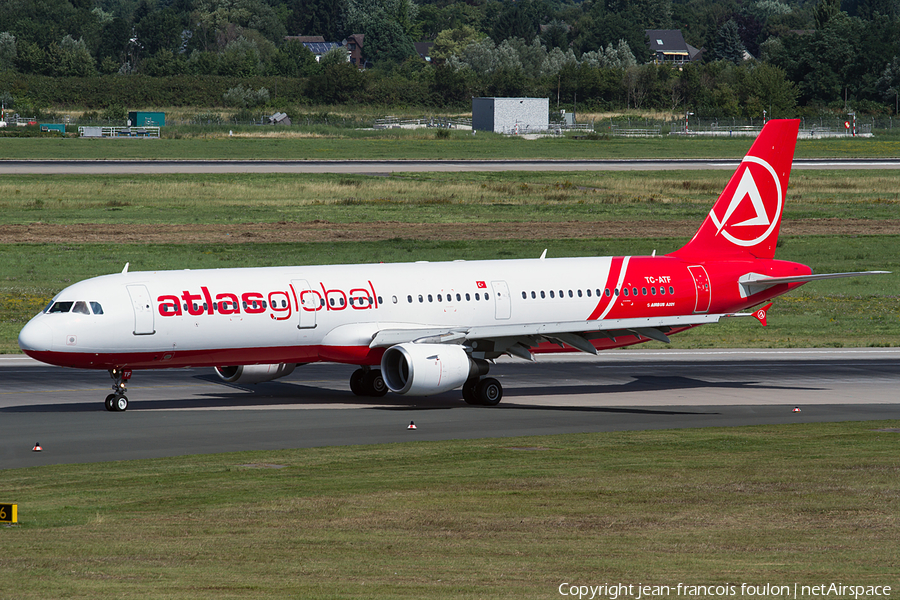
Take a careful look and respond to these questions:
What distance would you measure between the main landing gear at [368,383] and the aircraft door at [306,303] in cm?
394

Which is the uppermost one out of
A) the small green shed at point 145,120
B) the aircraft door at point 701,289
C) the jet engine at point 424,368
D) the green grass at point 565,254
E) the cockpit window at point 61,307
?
the small green shed at point 145,120

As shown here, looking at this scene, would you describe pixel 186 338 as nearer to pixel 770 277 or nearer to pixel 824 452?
pixel 824 452

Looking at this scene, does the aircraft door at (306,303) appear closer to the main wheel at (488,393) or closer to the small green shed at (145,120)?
the main wheel at (488,393)

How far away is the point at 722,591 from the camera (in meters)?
15.2

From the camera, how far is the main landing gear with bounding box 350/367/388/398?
42156 mm

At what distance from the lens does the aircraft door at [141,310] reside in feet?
119

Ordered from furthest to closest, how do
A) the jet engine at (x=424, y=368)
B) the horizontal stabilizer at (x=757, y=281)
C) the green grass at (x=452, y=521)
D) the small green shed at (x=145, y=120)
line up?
the small green shed at (x=145, y=120)
the horizontal stabilizer at (x=757, y=281)
the jet engine at (x=424, y=368)
the green grass at (x=452, y=521)

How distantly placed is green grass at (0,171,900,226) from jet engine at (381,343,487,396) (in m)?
56.3

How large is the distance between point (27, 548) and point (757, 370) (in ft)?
121

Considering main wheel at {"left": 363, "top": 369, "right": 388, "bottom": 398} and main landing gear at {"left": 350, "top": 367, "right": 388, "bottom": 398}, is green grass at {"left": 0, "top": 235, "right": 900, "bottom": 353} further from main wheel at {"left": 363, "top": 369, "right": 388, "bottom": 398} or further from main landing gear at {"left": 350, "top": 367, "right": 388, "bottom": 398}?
main wheel at {"left": 363, "top": 369, "right": 388, "bottom": 398}

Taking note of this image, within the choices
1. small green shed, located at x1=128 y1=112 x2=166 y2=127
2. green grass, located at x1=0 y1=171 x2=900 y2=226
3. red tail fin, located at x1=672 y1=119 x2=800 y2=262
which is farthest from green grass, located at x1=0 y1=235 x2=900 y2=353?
small green shed, located at x1=128 y1=112 x2=166 y2=127

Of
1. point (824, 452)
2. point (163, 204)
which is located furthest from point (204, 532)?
point (163, 204)

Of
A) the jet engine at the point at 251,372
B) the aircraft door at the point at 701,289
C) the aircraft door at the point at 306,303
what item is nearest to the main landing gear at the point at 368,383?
the jet engine at the point at 251,372

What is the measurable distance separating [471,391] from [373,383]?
12.5 feet
